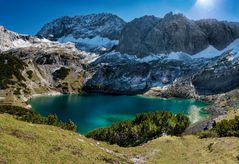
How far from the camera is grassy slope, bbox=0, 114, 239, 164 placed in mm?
35094

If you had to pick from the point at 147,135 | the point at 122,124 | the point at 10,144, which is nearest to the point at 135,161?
the point at 10,144

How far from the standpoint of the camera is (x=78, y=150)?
41.7m

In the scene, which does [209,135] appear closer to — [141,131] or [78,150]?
[141,131]

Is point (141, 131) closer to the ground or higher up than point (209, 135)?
closer to the ground

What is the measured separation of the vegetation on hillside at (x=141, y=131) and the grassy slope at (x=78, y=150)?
2562 centimetres

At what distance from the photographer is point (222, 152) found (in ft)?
168

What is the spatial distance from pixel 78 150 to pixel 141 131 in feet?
175

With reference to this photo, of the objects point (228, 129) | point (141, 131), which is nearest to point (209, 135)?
point (228, 129)

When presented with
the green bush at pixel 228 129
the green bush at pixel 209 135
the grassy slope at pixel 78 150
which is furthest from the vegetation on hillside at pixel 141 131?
the grassy slope at pixel 78 150

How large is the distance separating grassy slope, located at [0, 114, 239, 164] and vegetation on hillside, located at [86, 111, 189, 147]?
25625mm

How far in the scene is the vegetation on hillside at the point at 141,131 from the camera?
91312 millimetres

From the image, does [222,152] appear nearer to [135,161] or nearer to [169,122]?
[135,161]

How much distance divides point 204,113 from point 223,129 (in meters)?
122

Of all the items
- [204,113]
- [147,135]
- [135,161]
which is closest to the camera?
[135,161]
